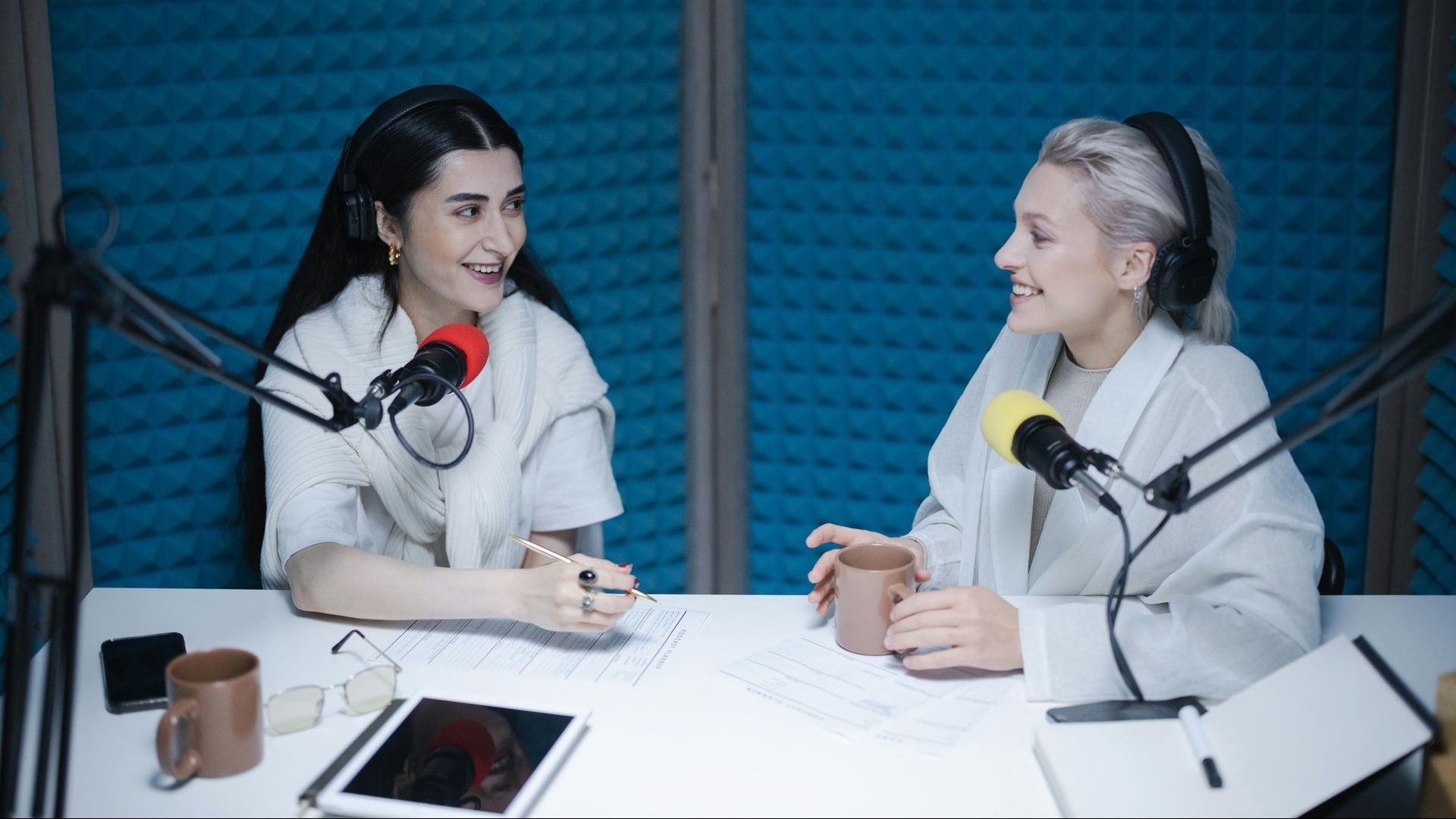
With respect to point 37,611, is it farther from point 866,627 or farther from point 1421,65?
point 1421,65

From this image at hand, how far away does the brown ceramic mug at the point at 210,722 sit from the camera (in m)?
1.18

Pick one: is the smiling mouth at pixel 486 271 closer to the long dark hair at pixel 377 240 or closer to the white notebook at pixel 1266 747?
the long dark hair at pixel 377 240

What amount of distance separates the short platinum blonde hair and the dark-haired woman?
875 mm

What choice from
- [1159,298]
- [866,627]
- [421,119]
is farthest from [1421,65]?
[421,119]

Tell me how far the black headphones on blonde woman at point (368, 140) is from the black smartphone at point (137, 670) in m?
0.72

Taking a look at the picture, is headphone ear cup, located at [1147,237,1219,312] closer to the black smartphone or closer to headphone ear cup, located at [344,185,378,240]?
headphone ear cup, located at [344,185,378,240]

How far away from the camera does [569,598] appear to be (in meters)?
1.46

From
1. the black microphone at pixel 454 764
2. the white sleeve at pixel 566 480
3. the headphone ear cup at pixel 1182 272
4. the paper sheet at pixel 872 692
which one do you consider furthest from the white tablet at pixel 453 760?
the headphone ear cup at pixel 1182 272

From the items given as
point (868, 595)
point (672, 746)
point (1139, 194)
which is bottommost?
point (672, 746)

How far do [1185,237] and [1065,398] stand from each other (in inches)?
12.7

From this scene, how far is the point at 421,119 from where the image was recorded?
1889mm

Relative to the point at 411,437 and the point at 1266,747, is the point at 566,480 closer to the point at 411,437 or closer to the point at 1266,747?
the point at 411,437

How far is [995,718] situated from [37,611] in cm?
170

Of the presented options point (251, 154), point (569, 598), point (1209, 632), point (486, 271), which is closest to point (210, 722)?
point (569, 598)
